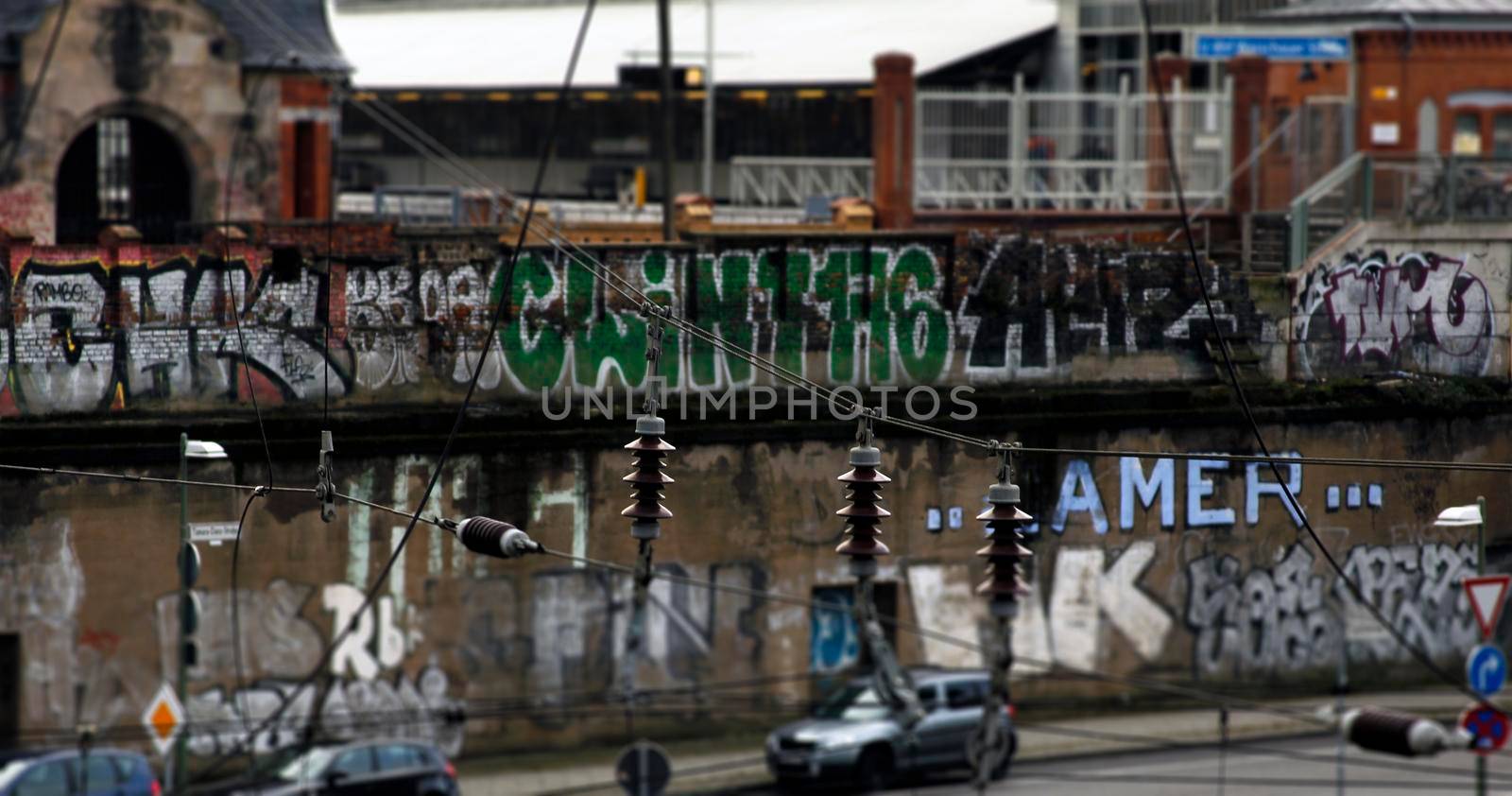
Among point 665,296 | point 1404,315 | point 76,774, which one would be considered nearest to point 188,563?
point 76,774

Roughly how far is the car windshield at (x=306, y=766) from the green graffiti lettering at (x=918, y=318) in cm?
897

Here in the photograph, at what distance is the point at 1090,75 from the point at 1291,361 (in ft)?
65.3

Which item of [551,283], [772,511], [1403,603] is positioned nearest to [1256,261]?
[1403,603]

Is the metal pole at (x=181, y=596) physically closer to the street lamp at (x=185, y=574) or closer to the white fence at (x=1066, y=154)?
the street lamp at (x=185, y=574)

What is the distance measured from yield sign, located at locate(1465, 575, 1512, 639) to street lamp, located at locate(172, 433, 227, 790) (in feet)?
40.4

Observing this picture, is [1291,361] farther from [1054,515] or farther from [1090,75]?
[1090,75]

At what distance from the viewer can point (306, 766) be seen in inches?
877

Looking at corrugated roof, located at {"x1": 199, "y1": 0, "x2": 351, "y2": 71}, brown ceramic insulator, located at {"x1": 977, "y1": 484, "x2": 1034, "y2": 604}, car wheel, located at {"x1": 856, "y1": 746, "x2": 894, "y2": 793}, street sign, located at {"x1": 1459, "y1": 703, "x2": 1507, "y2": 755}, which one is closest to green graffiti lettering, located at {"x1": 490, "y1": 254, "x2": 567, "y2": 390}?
car wheel, located at {"x1": 856, "y1": 746, "x2": 894, "y2": 793}

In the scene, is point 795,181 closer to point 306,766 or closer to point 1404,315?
point 1404,315

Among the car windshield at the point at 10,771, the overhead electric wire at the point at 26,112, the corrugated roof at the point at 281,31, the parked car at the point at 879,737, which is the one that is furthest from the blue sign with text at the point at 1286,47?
the car windshield at the point at 10,771

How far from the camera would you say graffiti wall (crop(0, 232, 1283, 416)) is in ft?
79.0

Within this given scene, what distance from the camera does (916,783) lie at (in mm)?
24391

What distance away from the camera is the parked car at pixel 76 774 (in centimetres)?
2144

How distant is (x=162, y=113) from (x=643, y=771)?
16.9 metres
